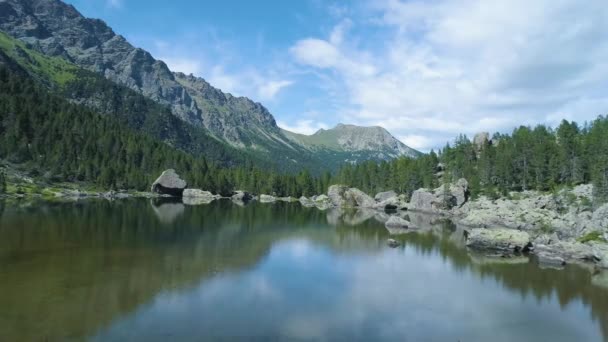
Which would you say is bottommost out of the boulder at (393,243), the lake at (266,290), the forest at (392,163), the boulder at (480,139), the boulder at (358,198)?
the lake at (266,290)

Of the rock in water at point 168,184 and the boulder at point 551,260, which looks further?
→ the rock in water at point 168,184

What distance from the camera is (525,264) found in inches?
2355

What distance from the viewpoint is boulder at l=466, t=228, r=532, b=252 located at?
70062 mm

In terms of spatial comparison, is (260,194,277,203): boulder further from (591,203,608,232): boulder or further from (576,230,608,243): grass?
(576,230,608,243): grass

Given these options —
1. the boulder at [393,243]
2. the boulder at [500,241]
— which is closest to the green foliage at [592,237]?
the boulder at [500,241]

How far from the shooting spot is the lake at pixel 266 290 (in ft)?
95.8

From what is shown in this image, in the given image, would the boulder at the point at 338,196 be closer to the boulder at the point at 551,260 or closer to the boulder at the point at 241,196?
the boulder at the point at 241,196

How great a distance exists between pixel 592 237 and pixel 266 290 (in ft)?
195

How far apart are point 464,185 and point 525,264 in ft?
301

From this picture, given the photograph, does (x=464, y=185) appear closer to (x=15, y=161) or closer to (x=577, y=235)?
(x=577, y=235)

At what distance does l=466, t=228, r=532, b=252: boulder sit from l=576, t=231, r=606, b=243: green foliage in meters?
7.94

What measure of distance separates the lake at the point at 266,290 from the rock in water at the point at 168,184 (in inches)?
4143

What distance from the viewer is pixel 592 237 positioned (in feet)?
224

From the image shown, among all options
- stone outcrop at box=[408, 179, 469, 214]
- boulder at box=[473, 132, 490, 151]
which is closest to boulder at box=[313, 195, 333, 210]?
stone outcrop at box=[408, 179, 469, 214]
